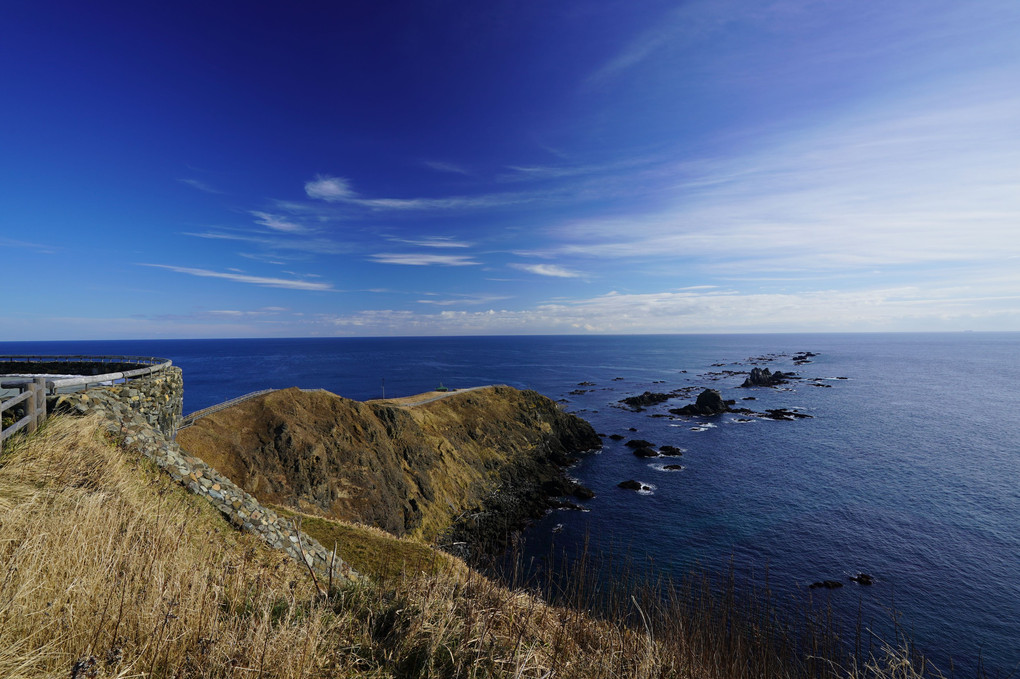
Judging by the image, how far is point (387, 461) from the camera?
126 feet

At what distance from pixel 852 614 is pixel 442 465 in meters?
32.6

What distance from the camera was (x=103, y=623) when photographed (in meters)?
4.36

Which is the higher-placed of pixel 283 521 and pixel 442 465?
pixel 283 521

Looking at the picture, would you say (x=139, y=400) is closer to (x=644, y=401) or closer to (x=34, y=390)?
(x=34, y=390)

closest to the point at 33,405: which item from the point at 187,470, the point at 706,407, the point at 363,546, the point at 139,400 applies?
the point at 187,470

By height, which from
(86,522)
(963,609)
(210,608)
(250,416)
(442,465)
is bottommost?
(963,609)

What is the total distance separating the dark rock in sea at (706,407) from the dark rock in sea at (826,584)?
164 ft

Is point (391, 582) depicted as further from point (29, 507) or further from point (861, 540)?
point (861, 540)

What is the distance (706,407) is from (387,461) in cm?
6078

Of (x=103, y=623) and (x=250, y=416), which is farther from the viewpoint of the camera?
(x=250, y=416)

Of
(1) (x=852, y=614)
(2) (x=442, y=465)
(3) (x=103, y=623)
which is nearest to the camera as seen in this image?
(3) (x=103, y=623)

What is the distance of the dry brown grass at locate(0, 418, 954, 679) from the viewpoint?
4.24m

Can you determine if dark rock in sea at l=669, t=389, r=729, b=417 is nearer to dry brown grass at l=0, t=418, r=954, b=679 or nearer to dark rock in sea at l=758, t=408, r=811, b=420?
dark rock in sea at l=758, t=408, r=811, b=420

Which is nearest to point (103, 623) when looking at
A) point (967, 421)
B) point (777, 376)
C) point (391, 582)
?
point (391, 582)
